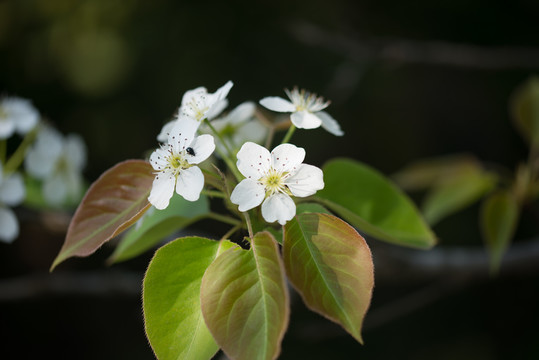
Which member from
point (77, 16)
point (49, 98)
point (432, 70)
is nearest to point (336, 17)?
point (432, 70)

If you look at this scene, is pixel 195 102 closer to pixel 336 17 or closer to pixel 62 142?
pixel 62 142

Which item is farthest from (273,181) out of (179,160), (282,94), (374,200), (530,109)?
(282,94)

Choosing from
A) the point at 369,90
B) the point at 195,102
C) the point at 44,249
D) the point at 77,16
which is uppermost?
the point at 195,102

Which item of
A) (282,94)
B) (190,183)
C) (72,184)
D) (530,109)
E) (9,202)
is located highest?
(190,183)

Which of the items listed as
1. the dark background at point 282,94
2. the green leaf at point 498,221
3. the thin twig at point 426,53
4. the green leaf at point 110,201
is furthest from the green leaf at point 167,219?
the dark background at point 282,94

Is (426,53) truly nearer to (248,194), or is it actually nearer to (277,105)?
(277,105)

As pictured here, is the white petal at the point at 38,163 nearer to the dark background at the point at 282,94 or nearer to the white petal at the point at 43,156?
the white petal at the point at 43,156
